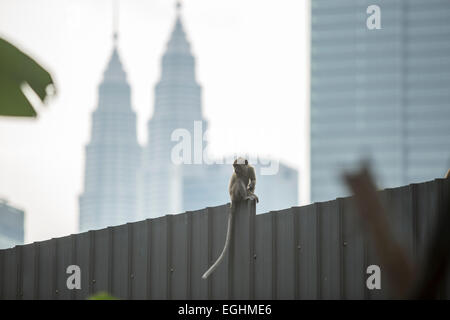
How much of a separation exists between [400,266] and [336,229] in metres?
9.76

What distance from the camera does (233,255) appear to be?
12359 mm

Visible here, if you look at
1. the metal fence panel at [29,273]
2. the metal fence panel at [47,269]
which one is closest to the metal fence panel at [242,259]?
the metal fence panel at [47,269]

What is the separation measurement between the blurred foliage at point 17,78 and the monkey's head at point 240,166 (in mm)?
10919

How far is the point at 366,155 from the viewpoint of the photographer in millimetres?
1876

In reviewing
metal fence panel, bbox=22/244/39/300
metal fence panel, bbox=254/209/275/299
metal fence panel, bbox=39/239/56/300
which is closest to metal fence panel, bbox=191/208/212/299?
metal fence panel, bbox=254/209/275/299

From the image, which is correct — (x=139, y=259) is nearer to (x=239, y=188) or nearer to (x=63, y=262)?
(x=63, y=262)

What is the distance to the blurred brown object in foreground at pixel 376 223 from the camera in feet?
6.03

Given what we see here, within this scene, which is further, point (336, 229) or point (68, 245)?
point (68, 245)

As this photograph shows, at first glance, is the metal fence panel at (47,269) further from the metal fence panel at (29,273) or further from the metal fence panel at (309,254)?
the metal fence panel at (309,254)

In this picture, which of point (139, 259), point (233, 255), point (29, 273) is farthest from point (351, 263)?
point (29, 273)
